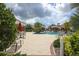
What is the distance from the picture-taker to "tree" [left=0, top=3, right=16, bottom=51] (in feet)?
3.86

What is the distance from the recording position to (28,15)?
1.17 meters

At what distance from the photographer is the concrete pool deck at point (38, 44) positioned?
116 cm

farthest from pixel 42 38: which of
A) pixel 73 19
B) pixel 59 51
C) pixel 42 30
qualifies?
pixel 73 19

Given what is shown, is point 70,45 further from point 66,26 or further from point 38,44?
point 38,44

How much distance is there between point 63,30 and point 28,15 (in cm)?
32

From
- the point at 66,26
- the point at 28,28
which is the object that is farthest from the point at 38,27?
the point at 66,26

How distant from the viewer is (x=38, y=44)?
117 centimetres

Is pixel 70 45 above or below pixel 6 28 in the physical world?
below

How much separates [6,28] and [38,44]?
0.30m

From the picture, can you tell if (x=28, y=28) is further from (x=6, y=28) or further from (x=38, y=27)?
(x=6, y=28)

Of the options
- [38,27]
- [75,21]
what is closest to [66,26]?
[75,21]

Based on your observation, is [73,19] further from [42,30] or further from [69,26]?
[42,30]

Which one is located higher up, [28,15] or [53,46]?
[28,15]

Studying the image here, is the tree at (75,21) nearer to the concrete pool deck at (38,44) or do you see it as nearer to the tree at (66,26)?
the tree at (66,26)
